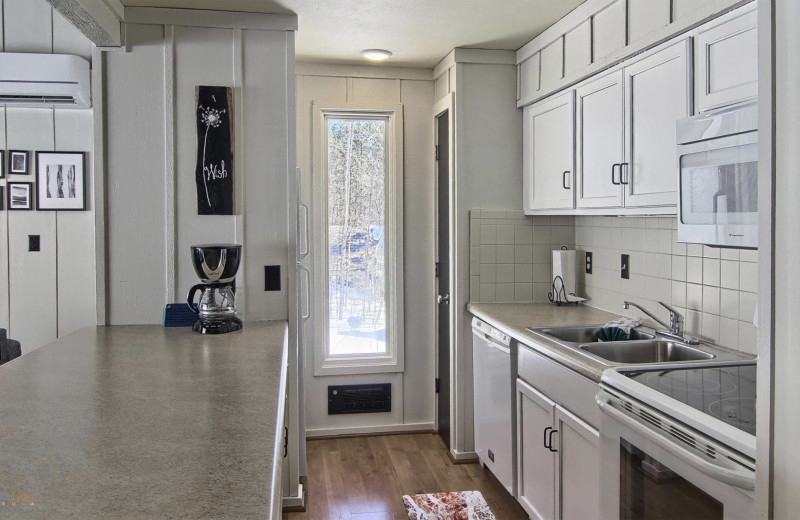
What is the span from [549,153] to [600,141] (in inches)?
22.6

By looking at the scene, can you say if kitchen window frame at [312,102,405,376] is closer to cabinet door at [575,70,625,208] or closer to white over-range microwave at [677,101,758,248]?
cabinet door at [575,70,625,208]

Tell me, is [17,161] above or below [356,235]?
above

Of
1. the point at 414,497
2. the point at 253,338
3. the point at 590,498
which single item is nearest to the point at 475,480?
the point at 414,497

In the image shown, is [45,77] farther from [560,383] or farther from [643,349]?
[643,349]

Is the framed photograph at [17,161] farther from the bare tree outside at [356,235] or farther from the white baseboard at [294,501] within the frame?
the white baseboard at [294,501]

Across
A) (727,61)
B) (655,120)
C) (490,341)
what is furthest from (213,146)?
(727,61)

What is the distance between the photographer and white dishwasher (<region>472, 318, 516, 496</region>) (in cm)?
312

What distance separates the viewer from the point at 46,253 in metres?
3.52

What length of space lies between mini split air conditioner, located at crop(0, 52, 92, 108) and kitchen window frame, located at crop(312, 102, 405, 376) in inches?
56.9

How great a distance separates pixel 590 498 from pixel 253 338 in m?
1.39

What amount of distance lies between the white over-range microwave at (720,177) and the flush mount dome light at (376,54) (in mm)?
2155

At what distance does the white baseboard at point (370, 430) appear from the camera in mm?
4203

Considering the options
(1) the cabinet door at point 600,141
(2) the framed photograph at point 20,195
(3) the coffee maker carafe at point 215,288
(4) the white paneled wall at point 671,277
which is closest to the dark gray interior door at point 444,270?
(4) the white paneled wall at point 671,277

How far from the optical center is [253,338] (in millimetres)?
2535
